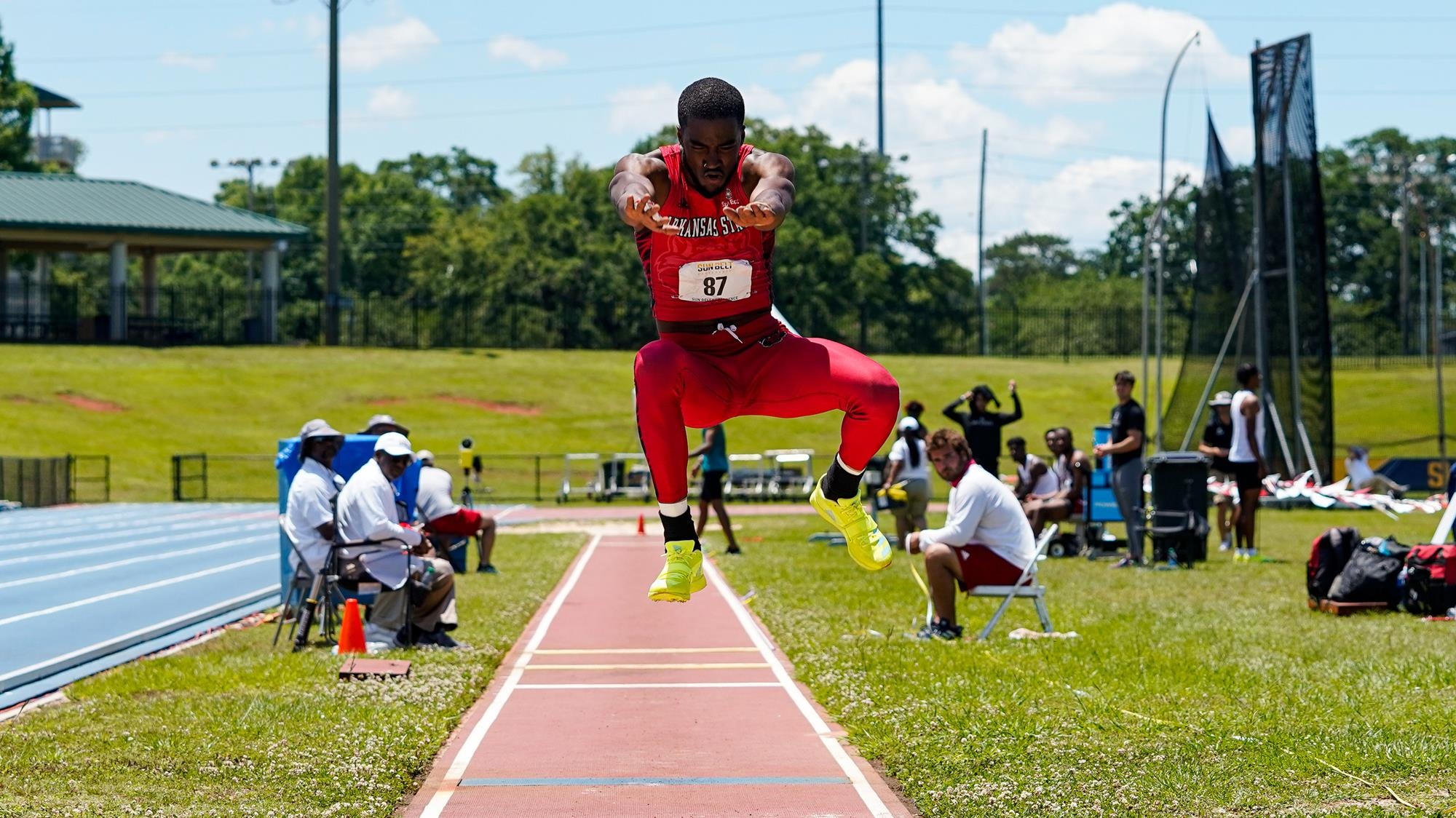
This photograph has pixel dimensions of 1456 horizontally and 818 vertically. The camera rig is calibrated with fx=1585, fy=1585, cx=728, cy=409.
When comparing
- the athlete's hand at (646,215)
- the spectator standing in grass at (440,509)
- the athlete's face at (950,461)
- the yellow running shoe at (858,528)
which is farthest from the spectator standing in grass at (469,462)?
the athlete's hand at (646,215)

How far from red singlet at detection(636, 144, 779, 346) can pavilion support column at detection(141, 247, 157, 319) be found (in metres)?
56.0

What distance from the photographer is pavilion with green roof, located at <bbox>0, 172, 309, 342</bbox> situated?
54125 millimetres

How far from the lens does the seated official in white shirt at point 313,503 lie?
Answer: 12.5m

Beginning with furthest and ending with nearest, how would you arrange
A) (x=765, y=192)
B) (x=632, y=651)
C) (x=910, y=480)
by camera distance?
(x=910, y=480) → (x=632, y=651) → (x=765, y=192)

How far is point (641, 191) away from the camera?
470cm

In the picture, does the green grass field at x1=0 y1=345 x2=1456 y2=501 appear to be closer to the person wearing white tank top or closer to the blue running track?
the blue running track

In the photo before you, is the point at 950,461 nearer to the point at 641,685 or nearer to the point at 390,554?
the point at 641,685

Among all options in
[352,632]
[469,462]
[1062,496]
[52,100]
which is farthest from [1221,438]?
[52,100]

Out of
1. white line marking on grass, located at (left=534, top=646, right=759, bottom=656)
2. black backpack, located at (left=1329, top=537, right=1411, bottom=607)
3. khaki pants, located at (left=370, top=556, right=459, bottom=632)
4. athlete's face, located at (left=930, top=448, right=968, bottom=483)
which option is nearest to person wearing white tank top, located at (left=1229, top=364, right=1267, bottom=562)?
black backpack, located at (left=1329, top=537, right=1411, bottom=607)

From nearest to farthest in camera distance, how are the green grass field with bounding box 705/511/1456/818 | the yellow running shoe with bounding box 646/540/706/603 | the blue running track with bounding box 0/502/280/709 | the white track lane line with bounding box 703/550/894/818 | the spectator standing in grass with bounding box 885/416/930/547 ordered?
1. the yellow running shoe with bounding box 646/540/706/603
2. the green grass field with bounding box 705/511/1456/818
3. the white track lane line with bounding box 703/550/894/818
4. the blue running track with bounding box 0/502/280/709
5. the spectator standing in grass with bounding box 885/416/930/547

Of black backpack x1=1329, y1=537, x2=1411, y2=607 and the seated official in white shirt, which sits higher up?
the seated official in white shirt

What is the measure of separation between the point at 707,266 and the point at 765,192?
482 mm

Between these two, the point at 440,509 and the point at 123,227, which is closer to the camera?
the point at 440,509

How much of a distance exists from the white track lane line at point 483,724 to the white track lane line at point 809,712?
1727mm
